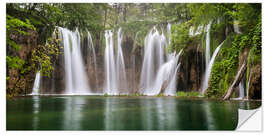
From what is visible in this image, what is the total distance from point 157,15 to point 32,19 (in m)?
3.68

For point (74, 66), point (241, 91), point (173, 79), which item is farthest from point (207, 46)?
point (74, 66)

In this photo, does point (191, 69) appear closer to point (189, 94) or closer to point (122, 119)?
point (189, 94)

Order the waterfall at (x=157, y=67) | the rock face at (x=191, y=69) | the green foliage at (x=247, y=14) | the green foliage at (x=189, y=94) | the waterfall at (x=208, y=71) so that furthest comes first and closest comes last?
the waterfall at (x=157, y=67) < the rock face at (x=191, y=69) < the green foliage at (x=189, y=94) < the waterfall at (x=208, y=71) < the green foliage at (x=247, y=14)

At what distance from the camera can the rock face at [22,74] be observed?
4.02 m

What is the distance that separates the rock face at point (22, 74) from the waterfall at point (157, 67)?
314 cm

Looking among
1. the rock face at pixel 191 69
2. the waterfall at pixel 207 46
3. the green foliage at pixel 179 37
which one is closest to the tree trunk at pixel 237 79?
the rock face at pixel 191 69

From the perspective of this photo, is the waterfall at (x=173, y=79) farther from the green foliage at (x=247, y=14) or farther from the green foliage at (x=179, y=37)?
the green foliage at (x=247, y=14)

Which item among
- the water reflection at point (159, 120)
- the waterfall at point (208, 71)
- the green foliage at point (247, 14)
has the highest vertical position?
the green foliage at point (247, 14)

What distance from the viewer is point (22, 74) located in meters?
4.48

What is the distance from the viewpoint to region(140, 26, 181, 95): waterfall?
6.41 metres

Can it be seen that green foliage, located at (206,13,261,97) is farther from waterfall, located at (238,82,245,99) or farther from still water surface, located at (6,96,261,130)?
still water surface, located at (6,96,261,130)

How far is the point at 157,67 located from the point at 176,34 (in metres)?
1.20

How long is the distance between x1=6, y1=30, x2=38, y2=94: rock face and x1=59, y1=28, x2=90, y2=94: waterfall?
169 cm

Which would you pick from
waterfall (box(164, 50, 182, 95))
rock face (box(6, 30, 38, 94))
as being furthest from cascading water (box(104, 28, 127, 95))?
rock face (box(6, 30, 38, 94))
